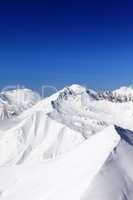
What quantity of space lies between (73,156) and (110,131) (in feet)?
13.2

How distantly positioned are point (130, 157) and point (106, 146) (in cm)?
197

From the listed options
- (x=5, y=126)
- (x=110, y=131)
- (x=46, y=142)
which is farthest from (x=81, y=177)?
(x=5, y=126)

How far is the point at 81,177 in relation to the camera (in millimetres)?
26547

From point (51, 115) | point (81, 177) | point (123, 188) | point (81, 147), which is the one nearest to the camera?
point (123, 188)

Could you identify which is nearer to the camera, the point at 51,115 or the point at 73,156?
the point at 73,156

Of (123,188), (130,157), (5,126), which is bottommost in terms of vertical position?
(123,188)

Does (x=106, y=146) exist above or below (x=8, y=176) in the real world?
above

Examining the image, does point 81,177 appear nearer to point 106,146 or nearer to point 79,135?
point 106,146

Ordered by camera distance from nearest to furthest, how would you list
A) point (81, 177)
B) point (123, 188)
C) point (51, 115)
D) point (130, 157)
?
point (123, 188) → point (81, 177) → point (130, 157) → point (51, 115)

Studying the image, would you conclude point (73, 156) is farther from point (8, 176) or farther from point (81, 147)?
point (8, 176)

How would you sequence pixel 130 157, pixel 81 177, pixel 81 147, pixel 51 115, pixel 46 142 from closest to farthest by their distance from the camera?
pixel 81 177 < pixel 130 157 < pixel 81 147 < pixel 46 142 < pixel 51 115

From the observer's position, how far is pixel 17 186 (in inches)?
1213

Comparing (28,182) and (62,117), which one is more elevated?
(62,117)

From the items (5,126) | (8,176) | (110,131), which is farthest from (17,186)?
(5,126)
